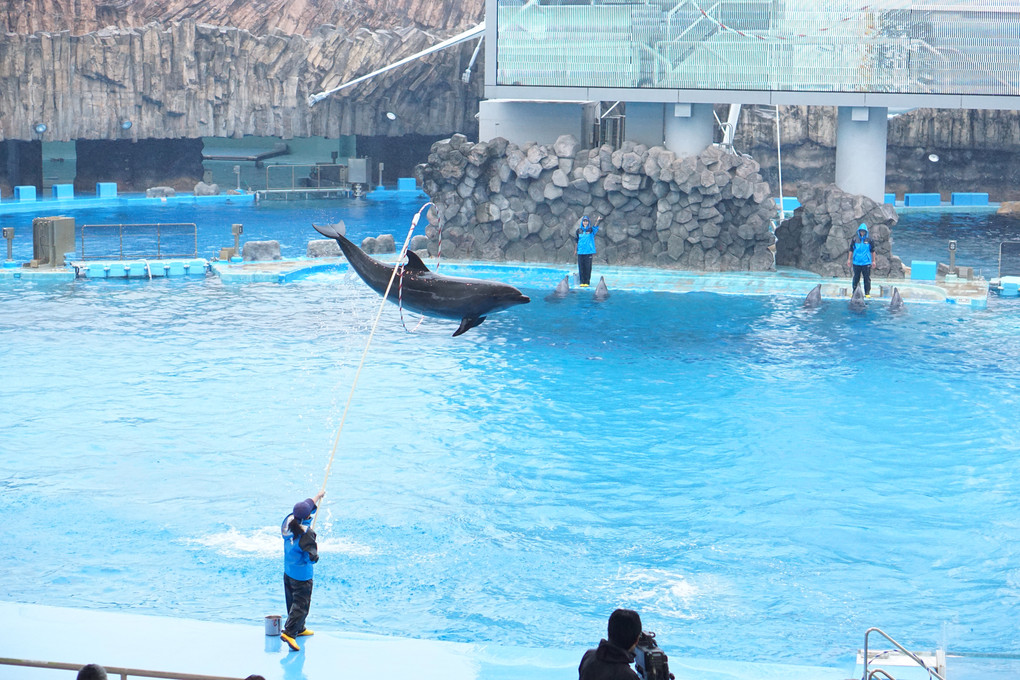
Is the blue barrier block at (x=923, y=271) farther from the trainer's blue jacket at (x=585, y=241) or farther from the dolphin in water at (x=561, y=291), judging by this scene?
the dolphin in water at (x=561, y=291)

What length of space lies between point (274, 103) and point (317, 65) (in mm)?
1890

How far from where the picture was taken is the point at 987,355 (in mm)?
15781

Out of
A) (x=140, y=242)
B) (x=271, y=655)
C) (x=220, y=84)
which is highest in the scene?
(x=220, y=84)

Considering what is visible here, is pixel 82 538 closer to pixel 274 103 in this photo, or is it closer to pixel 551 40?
pixel 551 40

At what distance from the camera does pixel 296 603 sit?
697 centimetres

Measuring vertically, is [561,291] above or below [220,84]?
below

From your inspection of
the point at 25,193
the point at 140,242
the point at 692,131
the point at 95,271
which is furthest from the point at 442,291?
the point at 25,193

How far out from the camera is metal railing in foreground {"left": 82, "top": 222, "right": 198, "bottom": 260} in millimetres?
23047

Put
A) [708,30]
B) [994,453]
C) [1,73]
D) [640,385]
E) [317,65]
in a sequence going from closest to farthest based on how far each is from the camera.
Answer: [994,453] → [640,385] → [708,30] → [1,73] → [317,65]

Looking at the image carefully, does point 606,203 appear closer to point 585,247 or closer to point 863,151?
point 585,247

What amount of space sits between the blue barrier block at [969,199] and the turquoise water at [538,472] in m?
19.4

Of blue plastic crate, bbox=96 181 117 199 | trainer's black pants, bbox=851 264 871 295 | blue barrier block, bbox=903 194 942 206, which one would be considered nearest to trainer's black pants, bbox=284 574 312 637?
trainer's black pants, bbox=851 264 871 295

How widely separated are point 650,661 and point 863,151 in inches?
741

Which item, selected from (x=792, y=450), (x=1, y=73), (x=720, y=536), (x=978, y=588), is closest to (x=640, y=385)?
(x=792, y=450)
